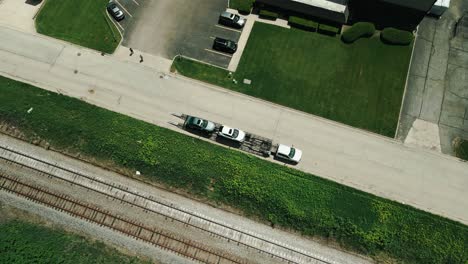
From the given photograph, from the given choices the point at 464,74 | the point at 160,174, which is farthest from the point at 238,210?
the point at 464,74

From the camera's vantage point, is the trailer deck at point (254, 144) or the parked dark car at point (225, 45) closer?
the trailer deck at point (254, 144)

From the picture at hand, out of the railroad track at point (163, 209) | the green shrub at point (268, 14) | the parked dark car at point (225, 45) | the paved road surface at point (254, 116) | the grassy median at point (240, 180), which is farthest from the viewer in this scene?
the green shrub at point (268, 14)

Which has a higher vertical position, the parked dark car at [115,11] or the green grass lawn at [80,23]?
Answer: the parked dark car at [115,11]

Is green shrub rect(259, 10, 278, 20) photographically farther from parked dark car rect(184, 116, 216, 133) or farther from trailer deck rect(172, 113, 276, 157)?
parked dark car rect(184, 116, 216, 133)

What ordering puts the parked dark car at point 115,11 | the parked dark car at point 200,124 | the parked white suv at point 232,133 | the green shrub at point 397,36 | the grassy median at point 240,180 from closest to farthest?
the grassy median at point 240,180 < the parked white suv at point 232,133 < the parked dark car at point 200,124 < the green shrub at point 397,36 < the parked dark car at point 115,11

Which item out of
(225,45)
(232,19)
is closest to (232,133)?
(225,45)

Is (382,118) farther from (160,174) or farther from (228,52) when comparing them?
(160,174)

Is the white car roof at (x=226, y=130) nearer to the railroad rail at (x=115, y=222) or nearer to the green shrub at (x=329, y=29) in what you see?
the railroad rail at (x=115, y=222)

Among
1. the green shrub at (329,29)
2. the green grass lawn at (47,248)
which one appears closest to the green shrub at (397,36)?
the green shrub at (329,29)
